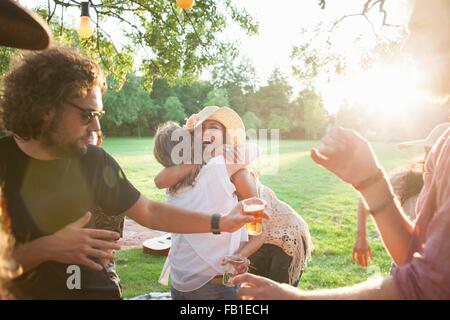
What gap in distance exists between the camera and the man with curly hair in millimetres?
1821

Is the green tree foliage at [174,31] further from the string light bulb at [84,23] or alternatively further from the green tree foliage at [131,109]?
the green tree foliage at [131,109]

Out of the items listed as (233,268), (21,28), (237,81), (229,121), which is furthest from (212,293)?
(237,81)

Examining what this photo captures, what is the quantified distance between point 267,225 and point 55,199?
2066 millimetres

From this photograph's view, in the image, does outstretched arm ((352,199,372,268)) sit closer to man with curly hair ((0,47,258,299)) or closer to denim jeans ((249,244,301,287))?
denim jeans ((249,244,301,287))

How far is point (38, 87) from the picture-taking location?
6.74 ft

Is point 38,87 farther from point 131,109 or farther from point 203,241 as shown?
point 131,109

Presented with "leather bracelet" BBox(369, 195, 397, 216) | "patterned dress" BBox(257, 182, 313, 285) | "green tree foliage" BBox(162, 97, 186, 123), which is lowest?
"patterned dress" BBox(257, 182, 313, 285)

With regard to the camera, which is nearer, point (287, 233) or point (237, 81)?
point (287, 233)

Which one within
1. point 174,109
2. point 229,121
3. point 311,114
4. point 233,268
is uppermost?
point 174,109

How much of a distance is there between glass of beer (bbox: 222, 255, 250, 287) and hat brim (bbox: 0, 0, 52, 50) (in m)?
1.87

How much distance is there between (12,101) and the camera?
211cm

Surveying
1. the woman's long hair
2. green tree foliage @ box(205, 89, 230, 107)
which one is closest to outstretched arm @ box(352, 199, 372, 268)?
the woman's long hair

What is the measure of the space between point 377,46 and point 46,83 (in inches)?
485
